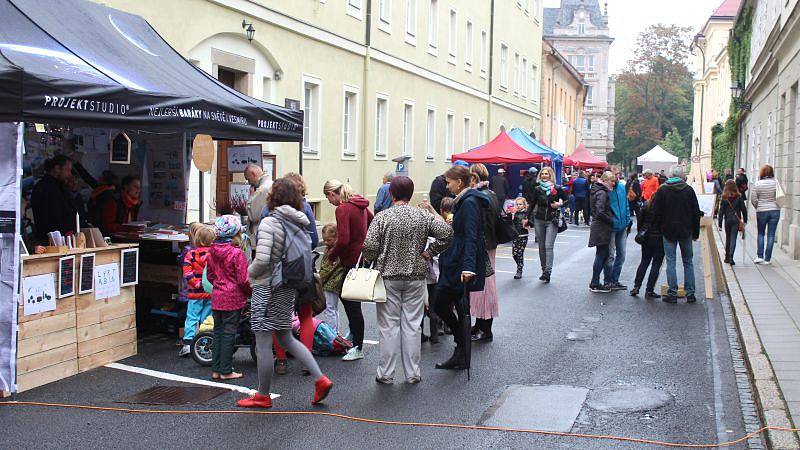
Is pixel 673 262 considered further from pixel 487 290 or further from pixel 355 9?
pixel 355 9

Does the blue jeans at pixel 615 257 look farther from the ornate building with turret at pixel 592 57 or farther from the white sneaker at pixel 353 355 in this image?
the ornate building with turret at pixel 592 57

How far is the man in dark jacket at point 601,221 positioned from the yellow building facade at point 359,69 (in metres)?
5.80

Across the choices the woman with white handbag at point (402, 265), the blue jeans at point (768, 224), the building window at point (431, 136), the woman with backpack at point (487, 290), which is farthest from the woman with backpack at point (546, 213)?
the building window at point (431, 136)

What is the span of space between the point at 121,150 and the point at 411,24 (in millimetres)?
17679

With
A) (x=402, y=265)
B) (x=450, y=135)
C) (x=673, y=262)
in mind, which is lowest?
(x=673, y=262)

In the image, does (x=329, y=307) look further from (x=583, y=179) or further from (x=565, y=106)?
(x=565, y=106)

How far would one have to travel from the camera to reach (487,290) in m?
9.78

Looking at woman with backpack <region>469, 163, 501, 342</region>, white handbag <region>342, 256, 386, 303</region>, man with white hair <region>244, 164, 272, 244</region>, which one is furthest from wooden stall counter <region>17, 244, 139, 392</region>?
woman with backpack <region>469, 163, 501, 342</region>

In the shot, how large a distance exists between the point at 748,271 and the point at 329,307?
10.00m

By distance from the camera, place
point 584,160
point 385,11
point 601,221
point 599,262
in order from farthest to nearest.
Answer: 1. point 584,160
2. point 385,11
3. point 599,262
4. point 601,221

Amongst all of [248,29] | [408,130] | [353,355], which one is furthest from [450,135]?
[353,355]

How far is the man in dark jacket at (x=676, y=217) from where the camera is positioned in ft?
42.1

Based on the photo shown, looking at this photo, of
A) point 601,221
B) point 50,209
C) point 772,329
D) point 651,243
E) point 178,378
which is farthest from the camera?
point 601,221

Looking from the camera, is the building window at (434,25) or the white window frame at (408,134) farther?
the building window at (434,25)
